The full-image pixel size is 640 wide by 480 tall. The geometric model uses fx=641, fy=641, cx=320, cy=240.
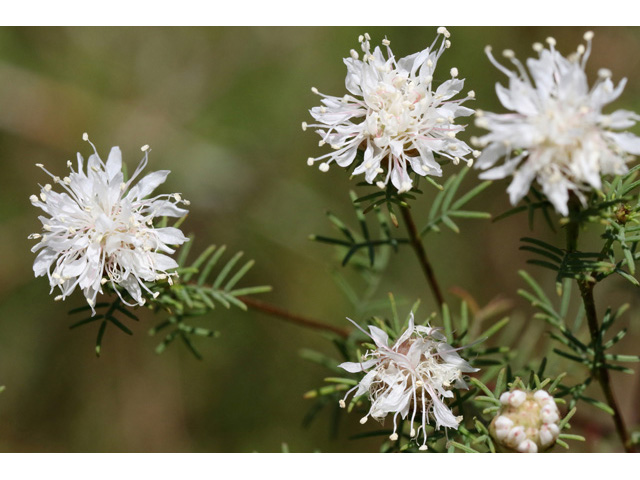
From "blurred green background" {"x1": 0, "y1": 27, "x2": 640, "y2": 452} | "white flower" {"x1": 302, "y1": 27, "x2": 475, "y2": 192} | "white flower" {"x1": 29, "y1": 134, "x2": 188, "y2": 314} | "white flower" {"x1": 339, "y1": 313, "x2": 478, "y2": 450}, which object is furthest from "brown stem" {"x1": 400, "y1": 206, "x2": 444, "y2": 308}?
"blurred green background" {"x1": 0, "y1": 27, "x2": 640, "y2": 452}

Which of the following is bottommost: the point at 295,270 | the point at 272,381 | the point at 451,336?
the point at 272,381

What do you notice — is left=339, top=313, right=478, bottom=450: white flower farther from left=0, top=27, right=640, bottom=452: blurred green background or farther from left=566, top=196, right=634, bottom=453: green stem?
left=0, top=27, right=640, bottom=452: blurred green background

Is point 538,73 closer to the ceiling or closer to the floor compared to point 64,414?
closer to the ceiling

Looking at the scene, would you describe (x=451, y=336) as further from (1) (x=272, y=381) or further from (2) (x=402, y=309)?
(1) (x=272, y=381)

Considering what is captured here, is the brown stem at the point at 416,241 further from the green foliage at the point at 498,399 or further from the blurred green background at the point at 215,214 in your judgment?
the blurred green background at the point at 215,214

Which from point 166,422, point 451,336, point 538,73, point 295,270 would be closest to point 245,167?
point 295,270
